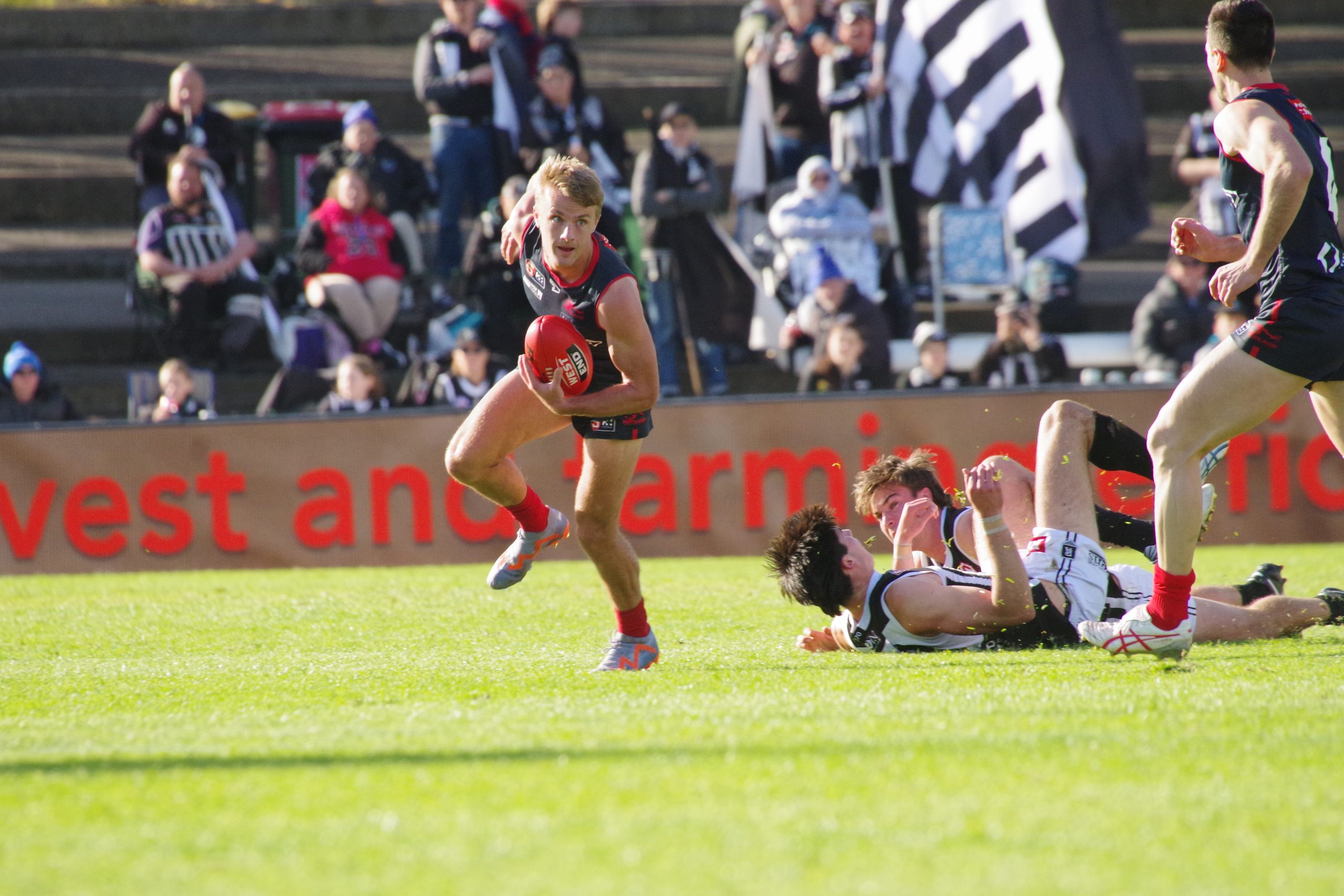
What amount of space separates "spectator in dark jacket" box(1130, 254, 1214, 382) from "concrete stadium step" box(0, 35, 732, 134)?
829 centimetres

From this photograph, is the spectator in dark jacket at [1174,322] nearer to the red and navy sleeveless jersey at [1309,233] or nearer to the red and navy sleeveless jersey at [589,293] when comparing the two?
the red and navy sleeveless jersey at [1309,233]

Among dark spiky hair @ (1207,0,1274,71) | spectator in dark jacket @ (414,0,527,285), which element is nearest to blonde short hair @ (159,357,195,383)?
spectator in dark jacket @ (414,0,527,285)

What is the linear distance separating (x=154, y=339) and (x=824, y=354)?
6.46m

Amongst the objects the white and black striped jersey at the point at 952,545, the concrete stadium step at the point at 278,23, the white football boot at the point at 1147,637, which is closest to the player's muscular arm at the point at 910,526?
the white and black striped jersey at the point at 952,545

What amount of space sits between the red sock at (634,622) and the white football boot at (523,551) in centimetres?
56

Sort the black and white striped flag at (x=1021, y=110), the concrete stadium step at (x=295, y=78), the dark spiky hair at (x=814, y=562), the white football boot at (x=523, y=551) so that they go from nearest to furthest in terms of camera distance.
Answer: the dark spiky hair at (x=814, y=562), the white football boot at (x=523, y=551), the black and white striped flag at (x=1021, y=110), the concrete stadium step at (x=295, y=78)

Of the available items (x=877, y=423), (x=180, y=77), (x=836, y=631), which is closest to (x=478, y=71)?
(x=180, y=77)

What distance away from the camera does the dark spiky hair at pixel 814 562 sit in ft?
A: 20.9

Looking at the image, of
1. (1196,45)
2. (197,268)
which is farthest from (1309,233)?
(1196,45)

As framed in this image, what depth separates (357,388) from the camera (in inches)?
491

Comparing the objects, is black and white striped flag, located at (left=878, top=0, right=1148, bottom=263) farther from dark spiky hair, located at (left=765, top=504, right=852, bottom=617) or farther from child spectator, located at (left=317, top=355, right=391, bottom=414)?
dark spiky hair, located at (left=765, top=504, right=852, bottom=617)

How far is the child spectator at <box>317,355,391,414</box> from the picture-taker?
1247cm

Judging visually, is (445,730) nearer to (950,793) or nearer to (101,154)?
(950,793)

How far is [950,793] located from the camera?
3.83m
